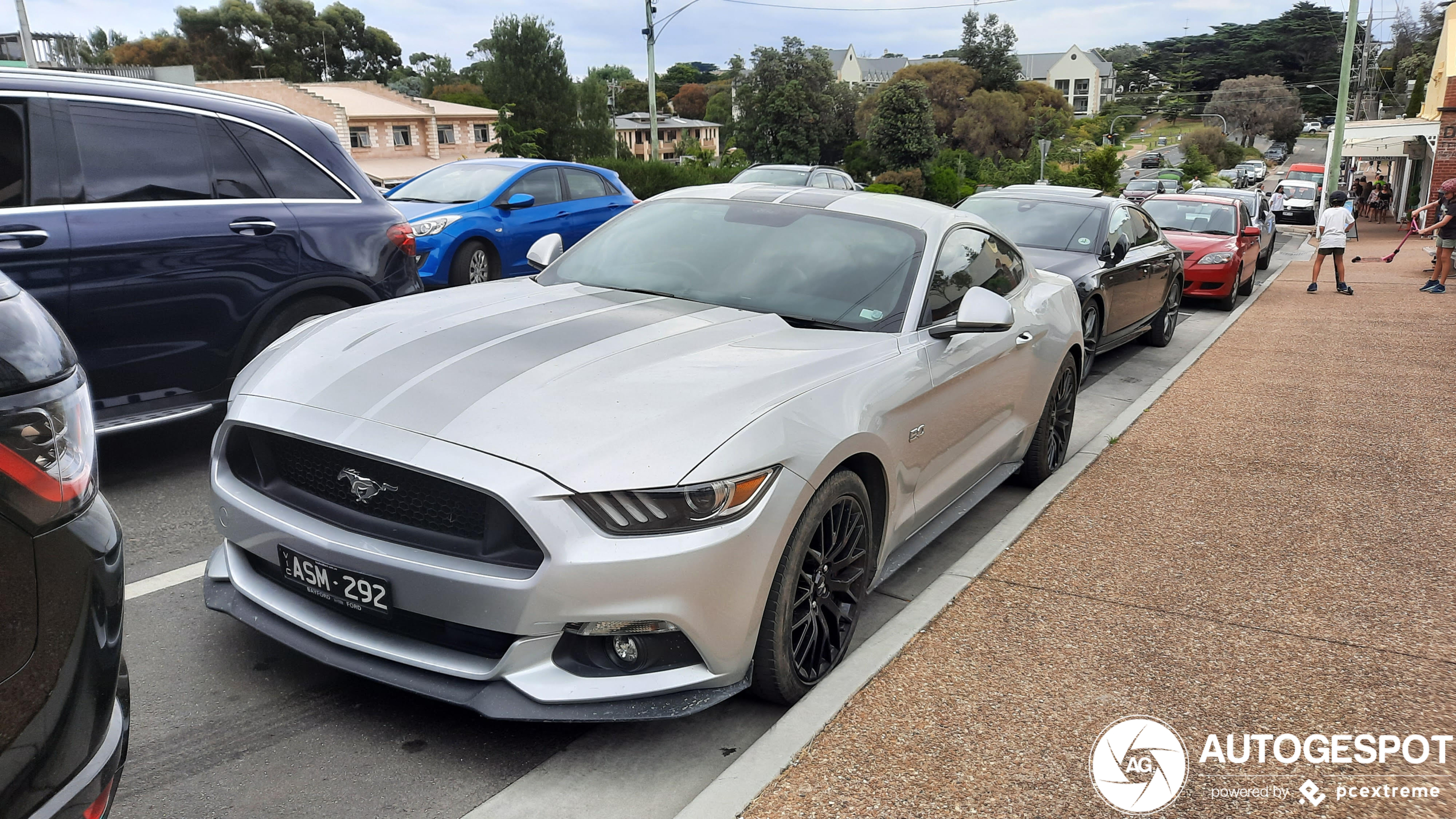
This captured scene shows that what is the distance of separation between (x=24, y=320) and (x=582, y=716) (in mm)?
1624

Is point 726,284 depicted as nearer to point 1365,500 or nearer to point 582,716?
point 582,716

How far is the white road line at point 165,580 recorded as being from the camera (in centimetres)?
405

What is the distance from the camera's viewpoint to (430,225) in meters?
10.3

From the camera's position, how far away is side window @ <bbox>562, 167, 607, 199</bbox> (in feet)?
40.4

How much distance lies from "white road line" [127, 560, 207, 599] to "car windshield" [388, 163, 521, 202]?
24.2 feet

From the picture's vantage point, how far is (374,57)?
349 feet

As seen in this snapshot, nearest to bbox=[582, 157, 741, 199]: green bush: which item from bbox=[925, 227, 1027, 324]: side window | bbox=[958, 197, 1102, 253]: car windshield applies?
bbox=[958, 197, 1102, 253]: car windshield

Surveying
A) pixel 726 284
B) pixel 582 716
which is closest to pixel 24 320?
pixel 582 716

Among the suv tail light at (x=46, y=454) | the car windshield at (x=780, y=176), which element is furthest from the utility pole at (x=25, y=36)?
the suv tail light at (x=46, y=454)

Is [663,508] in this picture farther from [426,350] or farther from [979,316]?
[979,316]

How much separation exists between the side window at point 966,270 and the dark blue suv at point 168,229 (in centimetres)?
334

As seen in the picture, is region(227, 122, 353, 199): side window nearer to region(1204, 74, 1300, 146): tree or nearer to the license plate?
the license plate


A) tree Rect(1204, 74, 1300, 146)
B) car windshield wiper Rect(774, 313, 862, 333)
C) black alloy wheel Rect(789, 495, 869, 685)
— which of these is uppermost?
tree Rect(1204, 74, 1300, 146)

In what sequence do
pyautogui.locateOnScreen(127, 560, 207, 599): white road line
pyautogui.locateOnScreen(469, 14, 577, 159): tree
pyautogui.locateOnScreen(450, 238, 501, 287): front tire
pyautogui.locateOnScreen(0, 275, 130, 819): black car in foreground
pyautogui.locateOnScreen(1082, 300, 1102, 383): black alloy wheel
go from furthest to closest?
1. pyautogui.locateOnScreen(469, 14, 577, 159): tree
2. pyautogui.locateOnScreen(450, 238, 501, 287): front tire
3. pyautogui.locateOnScreen(1082, 300, 1102, 383): black alloy wheel
4. pyautogui.locateOnScreen(127, 560, 207, 599): white road line
5. pyautogui.locateOnScreen(0, 275, 130, 819): black car in foreground
